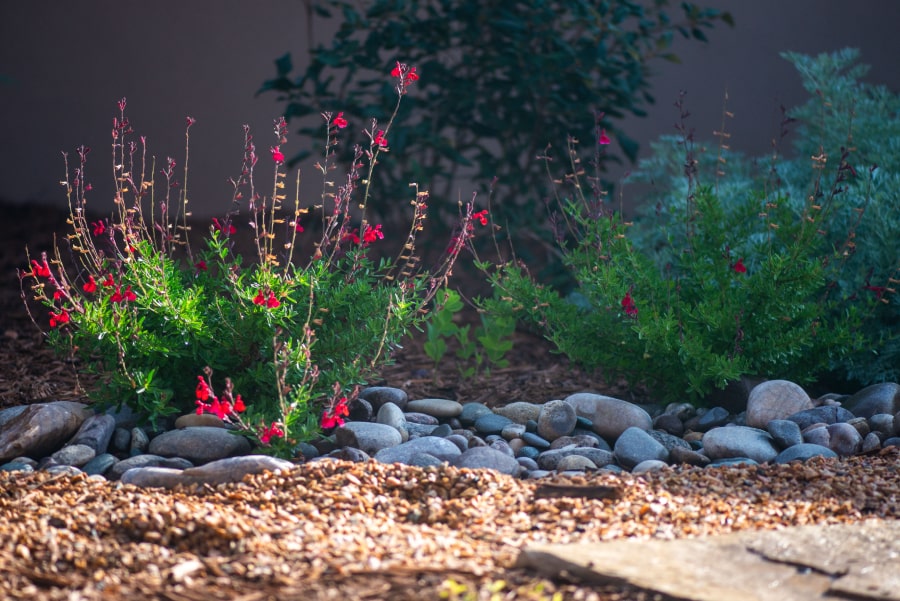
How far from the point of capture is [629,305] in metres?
3.34

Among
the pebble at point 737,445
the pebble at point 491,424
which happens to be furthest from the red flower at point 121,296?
the pebble at point 737,445

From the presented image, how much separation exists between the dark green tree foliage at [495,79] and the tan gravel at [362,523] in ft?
8.95

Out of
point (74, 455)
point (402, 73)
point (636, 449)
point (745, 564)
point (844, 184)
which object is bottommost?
point (74, 455)

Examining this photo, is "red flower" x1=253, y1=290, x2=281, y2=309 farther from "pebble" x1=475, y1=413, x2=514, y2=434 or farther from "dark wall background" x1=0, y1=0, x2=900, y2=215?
"dark wall background" x1=0, y1=0, x2=900, y2=215

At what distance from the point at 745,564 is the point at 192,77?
6153 mm

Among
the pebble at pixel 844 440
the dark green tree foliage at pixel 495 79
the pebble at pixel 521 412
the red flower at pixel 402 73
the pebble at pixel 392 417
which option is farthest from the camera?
the dark green tree foliage at pixel 495 79

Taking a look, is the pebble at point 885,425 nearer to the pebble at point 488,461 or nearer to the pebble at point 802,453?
the pebble at point 802,453

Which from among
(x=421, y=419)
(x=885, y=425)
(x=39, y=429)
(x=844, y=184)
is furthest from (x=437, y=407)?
(x=844, y=184)

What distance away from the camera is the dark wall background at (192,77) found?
6.51 metres

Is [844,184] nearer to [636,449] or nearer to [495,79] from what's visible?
[495,79]

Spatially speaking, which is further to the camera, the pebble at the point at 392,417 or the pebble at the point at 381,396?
the pebble at the point at 381,396

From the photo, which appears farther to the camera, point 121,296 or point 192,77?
point 192,77

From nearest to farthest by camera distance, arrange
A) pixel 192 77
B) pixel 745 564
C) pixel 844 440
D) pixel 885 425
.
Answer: pixel 745 564, pixel 844 440, pixel 885 425, pixel 192 77

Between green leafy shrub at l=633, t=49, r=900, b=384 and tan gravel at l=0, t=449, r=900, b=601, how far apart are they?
3.49 feet
